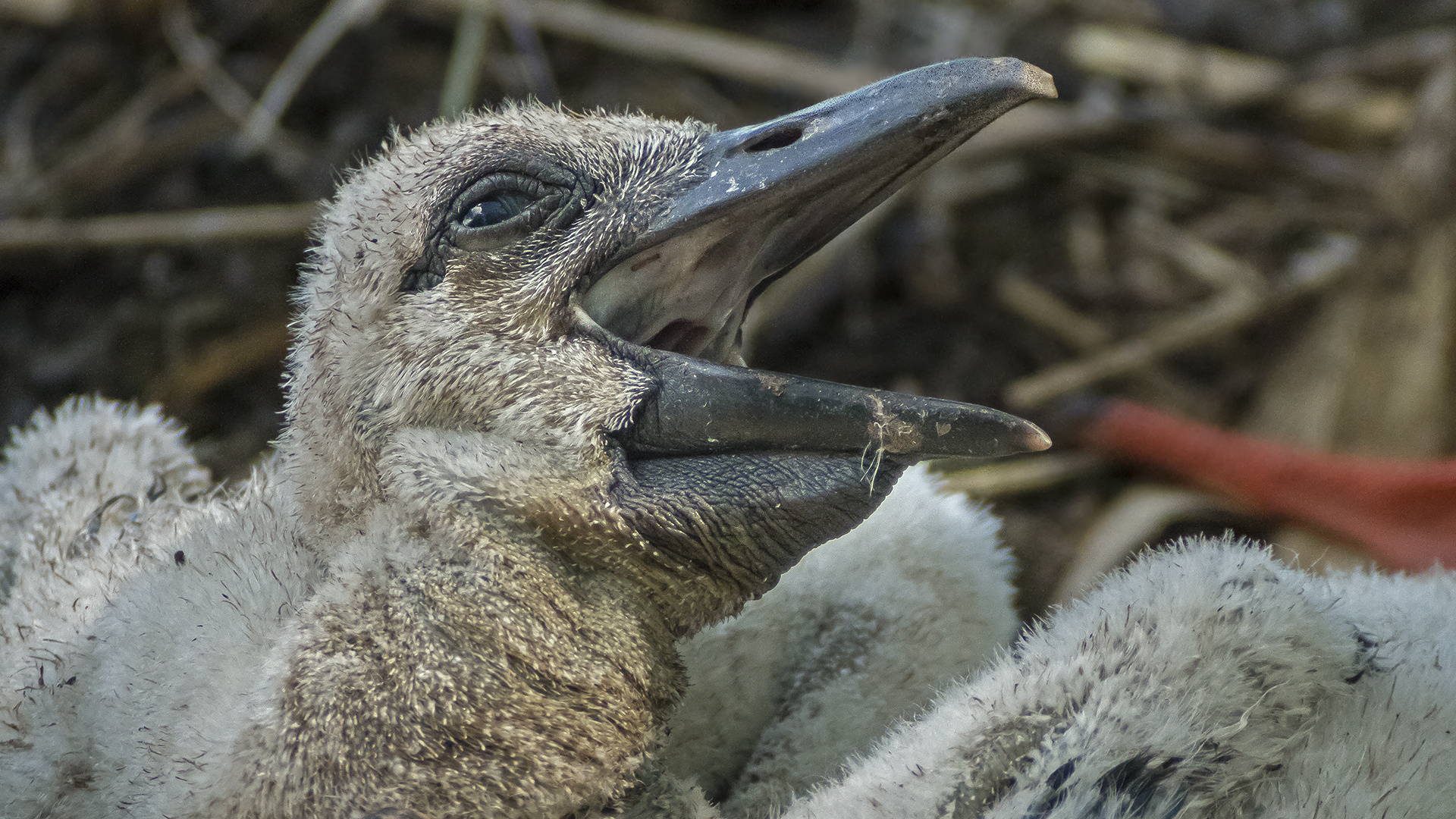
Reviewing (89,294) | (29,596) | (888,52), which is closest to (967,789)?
(29,596)

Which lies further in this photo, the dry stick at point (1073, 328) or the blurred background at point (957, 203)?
the dry stick at point (1073, 328)

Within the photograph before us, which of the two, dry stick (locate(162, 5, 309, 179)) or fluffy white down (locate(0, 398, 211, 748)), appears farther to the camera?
dry stick (locate(162, 5, 309, 179))

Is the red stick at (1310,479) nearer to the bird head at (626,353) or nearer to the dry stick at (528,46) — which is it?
the dry stick at (528,46)

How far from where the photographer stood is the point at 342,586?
93 cm

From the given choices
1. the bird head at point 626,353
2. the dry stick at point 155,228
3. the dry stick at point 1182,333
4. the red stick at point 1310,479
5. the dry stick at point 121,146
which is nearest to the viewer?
the bird head at point 626,353

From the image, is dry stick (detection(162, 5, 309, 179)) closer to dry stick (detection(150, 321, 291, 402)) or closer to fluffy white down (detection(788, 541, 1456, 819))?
dry stick (detection(150, 321, 291, 402))

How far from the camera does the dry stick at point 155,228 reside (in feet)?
7.53

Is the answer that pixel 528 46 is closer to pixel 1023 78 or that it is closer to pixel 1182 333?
pixel 1182 333

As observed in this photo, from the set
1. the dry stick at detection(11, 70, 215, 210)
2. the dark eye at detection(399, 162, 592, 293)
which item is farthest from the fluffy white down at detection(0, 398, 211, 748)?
the dry stick at detection(11, 70, 215, 210)

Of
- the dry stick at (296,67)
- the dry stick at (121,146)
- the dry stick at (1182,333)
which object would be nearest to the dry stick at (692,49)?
the dry stick at (296,67)

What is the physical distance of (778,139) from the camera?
3.25 feet

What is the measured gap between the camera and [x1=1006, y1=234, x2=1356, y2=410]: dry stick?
8.31 feet

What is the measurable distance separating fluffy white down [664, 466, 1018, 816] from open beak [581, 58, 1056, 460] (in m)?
0.32

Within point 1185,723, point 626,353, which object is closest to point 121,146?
point 626,353
